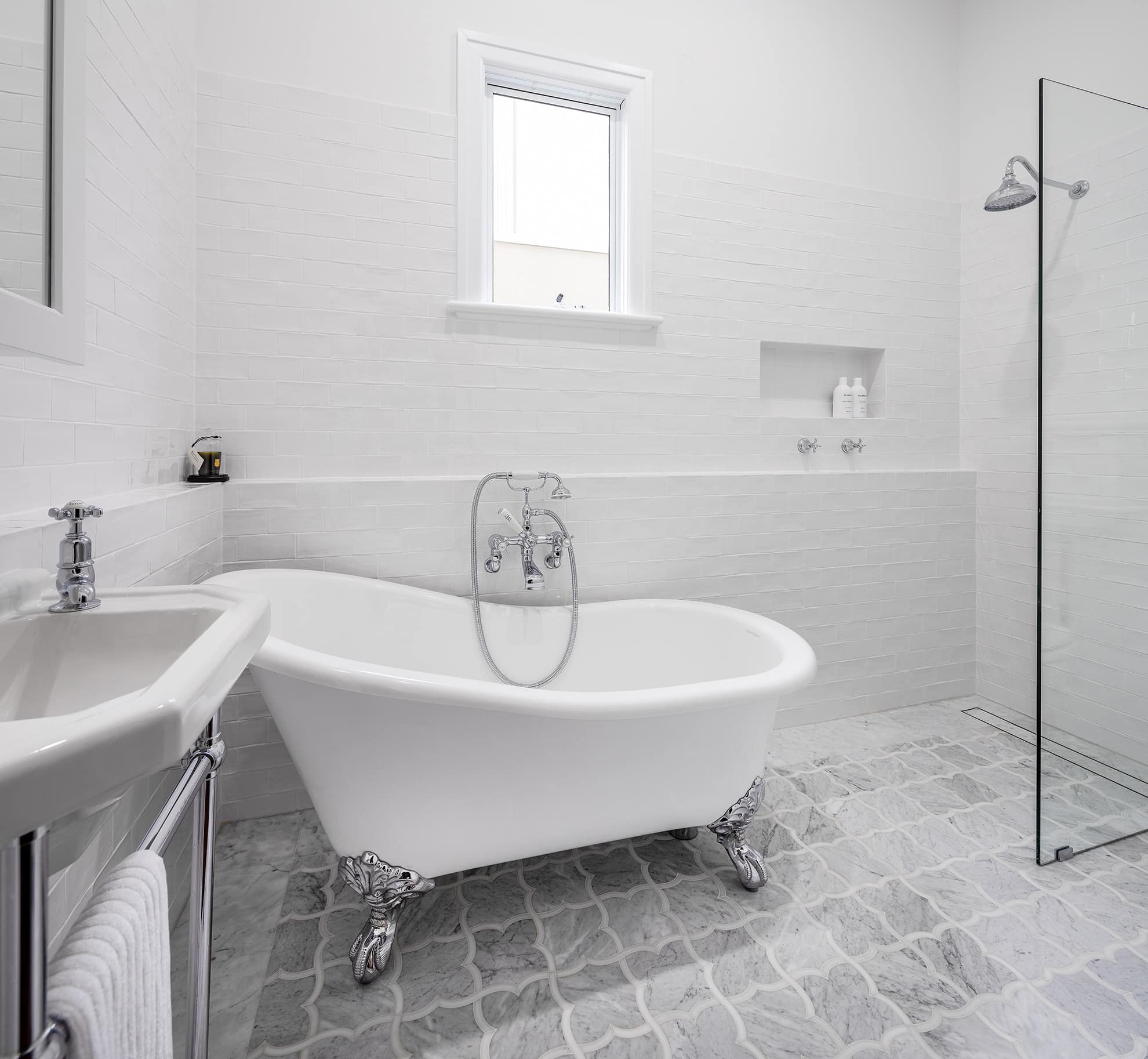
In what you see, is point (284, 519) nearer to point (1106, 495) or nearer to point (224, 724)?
point (224, 724)

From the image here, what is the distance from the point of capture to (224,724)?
1976 mm

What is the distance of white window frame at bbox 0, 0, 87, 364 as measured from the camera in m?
1.03

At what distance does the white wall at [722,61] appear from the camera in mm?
2037

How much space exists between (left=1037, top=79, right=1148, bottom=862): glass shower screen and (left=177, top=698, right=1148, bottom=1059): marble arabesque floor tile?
0.18ft

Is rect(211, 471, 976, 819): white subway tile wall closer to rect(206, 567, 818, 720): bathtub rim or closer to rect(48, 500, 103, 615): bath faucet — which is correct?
rect(206, 567, 818, 720): bathtub rim

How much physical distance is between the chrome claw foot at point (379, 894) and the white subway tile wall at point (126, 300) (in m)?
0.96

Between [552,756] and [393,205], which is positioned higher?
[393,205]

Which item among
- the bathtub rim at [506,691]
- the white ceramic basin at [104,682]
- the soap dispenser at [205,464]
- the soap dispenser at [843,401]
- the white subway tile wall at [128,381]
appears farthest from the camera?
the soap dispenser at [843,401]

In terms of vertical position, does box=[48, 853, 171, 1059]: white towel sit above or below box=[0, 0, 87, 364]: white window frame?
below

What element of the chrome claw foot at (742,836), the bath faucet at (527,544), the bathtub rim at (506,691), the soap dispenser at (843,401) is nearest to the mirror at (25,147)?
the bathtub rim at (506,691)

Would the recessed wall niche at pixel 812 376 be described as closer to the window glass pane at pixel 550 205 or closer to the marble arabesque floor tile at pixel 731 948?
the window glass pane at pixel 550 205

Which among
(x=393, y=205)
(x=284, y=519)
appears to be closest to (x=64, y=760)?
(x=284, y=519)

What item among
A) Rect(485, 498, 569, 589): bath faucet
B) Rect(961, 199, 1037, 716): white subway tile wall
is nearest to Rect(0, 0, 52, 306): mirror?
Rect(485, 498, 569, 589): bath faucet

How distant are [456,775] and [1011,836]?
5.51ft
